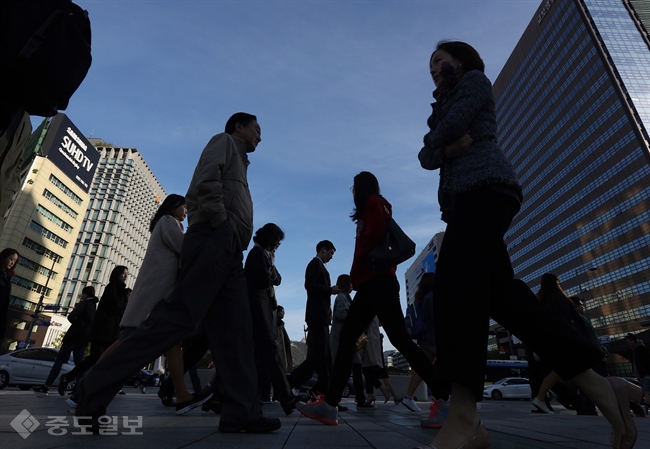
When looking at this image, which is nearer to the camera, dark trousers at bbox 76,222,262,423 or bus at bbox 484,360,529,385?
dark trousers at bbox 76,222,262,423

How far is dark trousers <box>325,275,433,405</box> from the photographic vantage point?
2795 millimetres

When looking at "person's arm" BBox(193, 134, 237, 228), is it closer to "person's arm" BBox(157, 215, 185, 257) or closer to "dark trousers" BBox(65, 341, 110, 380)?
"person's arm" BBox(157, 215, 185, 257)

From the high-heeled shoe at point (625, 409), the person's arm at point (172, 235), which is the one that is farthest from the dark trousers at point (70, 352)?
the high-heeled shoe at point (625, 409)

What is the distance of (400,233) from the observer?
301cm

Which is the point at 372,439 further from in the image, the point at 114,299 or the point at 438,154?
the point at 114,299

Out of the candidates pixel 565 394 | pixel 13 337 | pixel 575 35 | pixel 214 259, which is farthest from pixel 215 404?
pixel 575 35

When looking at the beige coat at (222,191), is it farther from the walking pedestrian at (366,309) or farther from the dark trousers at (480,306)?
the dark trousers at (480,306)

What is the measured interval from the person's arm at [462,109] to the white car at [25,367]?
42.3 feet

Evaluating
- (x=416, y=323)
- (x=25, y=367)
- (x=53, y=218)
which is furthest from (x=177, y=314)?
(x=53, y=218)

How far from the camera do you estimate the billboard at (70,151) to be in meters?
57.5

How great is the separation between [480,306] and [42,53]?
71.7 inches

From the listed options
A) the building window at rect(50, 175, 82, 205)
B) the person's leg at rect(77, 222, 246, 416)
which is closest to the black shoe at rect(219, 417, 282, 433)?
the person's leg at rect(77, 222, 246, 416)

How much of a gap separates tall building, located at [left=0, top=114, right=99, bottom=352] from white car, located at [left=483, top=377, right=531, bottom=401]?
5324 centimetres

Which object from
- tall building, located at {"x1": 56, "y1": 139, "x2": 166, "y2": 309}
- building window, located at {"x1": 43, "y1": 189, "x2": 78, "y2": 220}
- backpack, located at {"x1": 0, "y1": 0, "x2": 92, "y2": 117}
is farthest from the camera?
tall building, located at {"x1": 56, "y1": 139, "x2": 166, "y2": 309}
